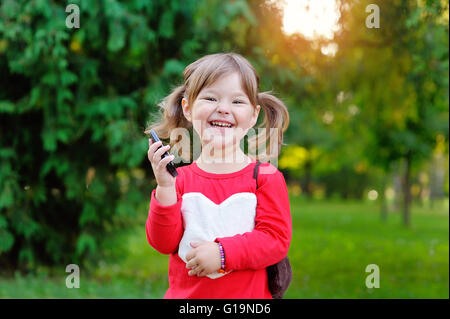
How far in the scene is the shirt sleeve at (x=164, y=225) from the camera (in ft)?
5.68

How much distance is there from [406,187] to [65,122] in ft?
34.9

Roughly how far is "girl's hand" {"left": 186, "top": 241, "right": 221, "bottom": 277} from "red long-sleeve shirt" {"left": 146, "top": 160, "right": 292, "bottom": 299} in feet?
0.16

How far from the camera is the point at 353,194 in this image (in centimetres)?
3338

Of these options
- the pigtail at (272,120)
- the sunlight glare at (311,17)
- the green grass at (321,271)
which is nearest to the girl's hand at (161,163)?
the pigtail at (272,120)

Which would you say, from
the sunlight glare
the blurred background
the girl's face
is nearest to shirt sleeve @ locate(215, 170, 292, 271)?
the girl's face

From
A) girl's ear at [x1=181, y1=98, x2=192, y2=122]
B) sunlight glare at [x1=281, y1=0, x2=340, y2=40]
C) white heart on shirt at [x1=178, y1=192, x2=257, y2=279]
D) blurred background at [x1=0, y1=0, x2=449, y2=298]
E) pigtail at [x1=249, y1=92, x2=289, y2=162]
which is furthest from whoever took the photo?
blurred background at [x1=0, y1=0, x2=449, y2=298]

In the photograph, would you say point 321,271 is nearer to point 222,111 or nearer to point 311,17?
point 311,17

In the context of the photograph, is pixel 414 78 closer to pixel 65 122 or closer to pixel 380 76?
pixel 380 76

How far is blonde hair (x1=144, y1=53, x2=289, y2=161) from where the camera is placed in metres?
1.89

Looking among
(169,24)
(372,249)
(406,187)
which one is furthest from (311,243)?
(169,24)

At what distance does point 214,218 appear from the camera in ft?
5.87

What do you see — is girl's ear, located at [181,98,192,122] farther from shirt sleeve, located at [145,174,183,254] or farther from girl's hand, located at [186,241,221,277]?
girl's hand, located at [186,241,221,277]

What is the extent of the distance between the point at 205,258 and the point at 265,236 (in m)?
0.24

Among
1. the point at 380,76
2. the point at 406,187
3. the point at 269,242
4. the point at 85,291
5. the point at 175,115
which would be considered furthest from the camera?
the point at 406,187
